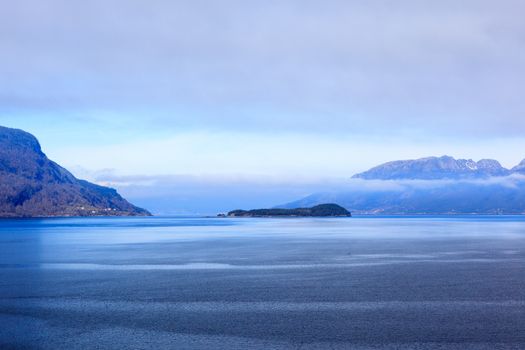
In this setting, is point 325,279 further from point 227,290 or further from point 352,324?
point 352,324

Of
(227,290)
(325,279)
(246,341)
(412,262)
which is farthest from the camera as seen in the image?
(412,262)

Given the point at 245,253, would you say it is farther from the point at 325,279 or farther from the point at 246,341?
the point at 246,341

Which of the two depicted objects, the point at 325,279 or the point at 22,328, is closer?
the point at 22,328

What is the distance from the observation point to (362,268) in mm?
58844

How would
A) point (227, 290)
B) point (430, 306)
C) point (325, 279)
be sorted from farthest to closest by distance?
point (325, 279), point (227, 290), point (430, 306)

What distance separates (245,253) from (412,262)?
26209 millimetres

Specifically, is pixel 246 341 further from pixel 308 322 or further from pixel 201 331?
pixel 308 322

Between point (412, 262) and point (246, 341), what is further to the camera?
point (412, 262)

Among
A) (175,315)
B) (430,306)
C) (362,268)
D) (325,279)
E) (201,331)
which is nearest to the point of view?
(201,331)

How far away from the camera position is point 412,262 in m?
64.6

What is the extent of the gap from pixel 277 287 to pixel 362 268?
1632 centimetres

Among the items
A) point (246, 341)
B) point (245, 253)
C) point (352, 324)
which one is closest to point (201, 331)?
point (246, 341)

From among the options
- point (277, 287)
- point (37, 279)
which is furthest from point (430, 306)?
point (37, 279)

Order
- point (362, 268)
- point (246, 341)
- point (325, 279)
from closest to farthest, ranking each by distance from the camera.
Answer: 1. point (246, 341)
2. point (325, 279)
3. point (362, 268)
